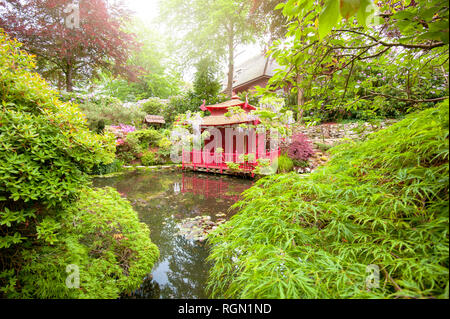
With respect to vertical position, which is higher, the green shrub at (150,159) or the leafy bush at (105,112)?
the leafy bush at (105,112)

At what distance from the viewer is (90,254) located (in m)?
2.08

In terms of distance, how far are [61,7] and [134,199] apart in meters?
11.2

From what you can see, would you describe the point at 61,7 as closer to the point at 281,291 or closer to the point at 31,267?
the point at 31,267

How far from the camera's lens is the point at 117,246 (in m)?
2.33

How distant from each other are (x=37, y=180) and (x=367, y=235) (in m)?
2.40

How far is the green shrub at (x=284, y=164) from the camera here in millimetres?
8066

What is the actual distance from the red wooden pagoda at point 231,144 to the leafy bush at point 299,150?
0.84 metres

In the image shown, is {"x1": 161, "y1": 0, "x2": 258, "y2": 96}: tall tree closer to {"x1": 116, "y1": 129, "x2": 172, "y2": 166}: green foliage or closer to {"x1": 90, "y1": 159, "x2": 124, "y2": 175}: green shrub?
{"x1": 116, "y1": 129, "x2": 172, "y2": 166}: green foliage

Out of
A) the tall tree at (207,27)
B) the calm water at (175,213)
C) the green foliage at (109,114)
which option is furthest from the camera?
the tall tree at (207,27)

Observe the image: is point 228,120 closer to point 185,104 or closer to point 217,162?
point 217,162

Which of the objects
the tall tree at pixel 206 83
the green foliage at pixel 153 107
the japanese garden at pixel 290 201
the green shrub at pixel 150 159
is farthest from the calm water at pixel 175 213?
the tall tree at pixel 206 83

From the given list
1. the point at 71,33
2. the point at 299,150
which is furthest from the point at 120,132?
the point at 299,150

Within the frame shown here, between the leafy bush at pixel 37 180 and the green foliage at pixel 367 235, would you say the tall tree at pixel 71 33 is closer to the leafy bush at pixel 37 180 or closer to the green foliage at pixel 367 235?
the leafy bush at pixel 37 180

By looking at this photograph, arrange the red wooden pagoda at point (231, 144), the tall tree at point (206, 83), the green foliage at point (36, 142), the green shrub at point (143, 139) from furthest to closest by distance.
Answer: the tall tree at point (206, 83)
the green shrub at point (143, 139)
the red wooden pagoda at point (231, 144)
the green foliage at point (36, 142)
